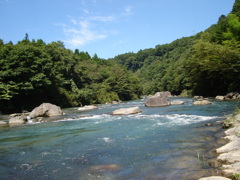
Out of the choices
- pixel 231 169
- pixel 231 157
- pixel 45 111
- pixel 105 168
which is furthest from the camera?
pixel 45 111

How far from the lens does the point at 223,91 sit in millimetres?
39219

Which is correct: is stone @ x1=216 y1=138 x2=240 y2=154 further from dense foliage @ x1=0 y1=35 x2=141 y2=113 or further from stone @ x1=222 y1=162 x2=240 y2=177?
dense foliage @ x1=0 y1=35 x2=141 y2=113

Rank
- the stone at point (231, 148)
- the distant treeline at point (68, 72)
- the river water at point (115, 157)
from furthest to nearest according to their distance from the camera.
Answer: the distant treeline at point (68, 72), the stone at point (231, 148), the river water at point (115, 157)

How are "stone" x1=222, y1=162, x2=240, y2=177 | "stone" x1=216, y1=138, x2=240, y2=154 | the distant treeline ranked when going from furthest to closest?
1. the distant treeline
2. "stone" x1=216, y1=138, x2=240, y2=154
3. "stone" x1=222, y1=162, x2=240, y2=177

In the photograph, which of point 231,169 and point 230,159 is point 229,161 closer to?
point 230,159

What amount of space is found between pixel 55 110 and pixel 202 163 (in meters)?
20.0

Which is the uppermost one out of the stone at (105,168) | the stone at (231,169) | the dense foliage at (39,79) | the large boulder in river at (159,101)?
the dense foliage at (39,79)

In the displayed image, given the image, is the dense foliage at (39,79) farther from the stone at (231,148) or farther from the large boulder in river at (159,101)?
the stone at (231,148)

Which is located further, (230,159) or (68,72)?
(68,72)

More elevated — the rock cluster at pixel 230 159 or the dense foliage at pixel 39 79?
the dense foliage at pixel 39 79

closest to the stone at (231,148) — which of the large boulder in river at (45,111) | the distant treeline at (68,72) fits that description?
the large boulder in river at (45,111)

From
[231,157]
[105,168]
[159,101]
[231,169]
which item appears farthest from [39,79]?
[231,169]

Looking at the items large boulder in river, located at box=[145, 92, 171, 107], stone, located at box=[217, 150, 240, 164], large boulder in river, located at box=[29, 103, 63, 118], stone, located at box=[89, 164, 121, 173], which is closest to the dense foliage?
large boulder in river, located at box=[29, 103, 63, 118]

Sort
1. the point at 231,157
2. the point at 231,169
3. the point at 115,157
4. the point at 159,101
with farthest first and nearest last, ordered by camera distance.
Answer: the point at 159,101 → the point at 115,157 → the point at 231,157 → the point at 231,169
